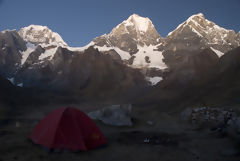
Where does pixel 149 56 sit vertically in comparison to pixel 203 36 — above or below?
below

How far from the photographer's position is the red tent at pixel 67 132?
34.0 feet

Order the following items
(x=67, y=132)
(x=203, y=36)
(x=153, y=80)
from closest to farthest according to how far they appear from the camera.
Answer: (x=67, y=132), (x=153, y=80), (x=203, y=36)

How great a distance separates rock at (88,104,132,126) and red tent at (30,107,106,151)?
686 cm

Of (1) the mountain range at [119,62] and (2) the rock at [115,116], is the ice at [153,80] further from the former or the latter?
(2) the rock at [115,116]

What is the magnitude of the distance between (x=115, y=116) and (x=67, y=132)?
29.2 ft

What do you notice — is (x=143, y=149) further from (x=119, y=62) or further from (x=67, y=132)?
(x=119, y=62)

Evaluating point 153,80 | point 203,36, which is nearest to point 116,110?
point 153,80

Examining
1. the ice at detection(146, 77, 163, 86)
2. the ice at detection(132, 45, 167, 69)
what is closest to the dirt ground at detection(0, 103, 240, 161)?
the ice at detection(146, 77, 163, 86)

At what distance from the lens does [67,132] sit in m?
10.7

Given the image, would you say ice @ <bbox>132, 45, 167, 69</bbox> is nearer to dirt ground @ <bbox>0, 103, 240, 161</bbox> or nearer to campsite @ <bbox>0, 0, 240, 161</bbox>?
campsite @ <bbox>0, 0, 240, 161</bbox>

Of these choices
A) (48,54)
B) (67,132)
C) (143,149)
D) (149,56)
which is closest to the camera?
(67,132)

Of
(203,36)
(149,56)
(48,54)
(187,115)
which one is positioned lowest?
(187,115)

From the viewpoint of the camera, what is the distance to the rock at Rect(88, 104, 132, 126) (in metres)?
18.7

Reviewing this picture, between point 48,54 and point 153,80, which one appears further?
point 48,54
